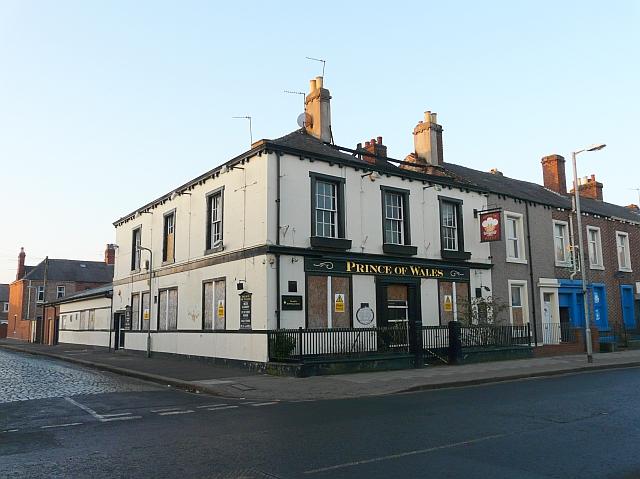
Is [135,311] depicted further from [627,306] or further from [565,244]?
[627,306]

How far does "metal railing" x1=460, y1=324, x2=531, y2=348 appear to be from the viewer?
71.0ft

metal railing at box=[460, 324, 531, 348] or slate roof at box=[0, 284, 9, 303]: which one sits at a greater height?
slate roof at box=[0, 284, 9, 303]

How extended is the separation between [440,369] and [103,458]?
13.3 metres

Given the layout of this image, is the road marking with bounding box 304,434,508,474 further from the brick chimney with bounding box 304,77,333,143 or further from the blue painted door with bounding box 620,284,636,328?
the blue painted door with bounding box 620,284,636,328

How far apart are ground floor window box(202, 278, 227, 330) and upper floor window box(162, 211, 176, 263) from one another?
407 centimetres

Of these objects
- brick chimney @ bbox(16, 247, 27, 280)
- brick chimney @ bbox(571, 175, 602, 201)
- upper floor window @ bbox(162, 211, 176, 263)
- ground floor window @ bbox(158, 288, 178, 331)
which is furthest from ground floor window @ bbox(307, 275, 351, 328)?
brick chimney @ bbox(16, 247, 27, 280)

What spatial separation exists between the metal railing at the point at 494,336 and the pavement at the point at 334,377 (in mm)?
1106

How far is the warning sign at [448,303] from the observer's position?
23.0 metres

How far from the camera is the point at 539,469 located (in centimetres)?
645

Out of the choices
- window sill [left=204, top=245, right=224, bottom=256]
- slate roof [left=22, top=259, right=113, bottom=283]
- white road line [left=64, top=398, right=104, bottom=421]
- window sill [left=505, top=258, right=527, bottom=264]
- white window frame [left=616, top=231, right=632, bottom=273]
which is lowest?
white road line [left=64, top=398, right=104, bottom=421]

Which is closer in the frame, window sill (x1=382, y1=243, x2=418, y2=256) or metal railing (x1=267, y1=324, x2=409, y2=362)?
metal railing (x1=267, y1=324, x2=409, y2=362)

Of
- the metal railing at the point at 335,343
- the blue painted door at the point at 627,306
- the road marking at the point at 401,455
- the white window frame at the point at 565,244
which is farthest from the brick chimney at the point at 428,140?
the road marking at the point at 401,455

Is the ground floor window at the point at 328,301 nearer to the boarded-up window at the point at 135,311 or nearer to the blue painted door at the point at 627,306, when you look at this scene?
the boarded-up window at the point at 135,311

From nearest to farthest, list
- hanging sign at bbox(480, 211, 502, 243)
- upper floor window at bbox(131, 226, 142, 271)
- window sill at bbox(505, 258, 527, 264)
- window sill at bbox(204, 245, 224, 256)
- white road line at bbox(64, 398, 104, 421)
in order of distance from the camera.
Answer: white road line at bbox(64, 398, 104, 421) → window sill at bbox(204, 245, 224, 256) → hanging sign at bbox(480, 211, 502, 243) → window sill at bbox(505, 258, 527, 264) → upper floor window at bbox(131, 226, 142, 271)
